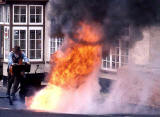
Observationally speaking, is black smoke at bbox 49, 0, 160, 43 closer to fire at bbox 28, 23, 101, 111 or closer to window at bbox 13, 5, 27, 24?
fire at bbox 28, 23, 101, 111

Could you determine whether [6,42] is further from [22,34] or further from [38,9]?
[38,9]

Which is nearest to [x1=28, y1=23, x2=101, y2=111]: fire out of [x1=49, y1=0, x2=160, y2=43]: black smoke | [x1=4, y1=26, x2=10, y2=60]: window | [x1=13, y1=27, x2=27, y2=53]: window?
[x1=49, y1=0, x2=160, y2=43]: black smoke

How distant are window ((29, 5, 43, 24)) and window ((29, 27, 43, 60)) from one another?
Result: 0.93ft

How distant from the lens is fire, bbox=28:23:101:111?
11.7 m

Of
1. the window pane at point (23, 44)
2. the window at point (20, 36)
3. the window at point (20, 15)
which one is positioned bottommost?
the window pane at point (23, 44)

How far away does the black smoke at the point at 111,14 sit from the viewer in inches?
444

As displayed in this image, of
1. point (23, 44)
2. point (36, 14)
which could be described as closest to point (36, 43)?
point (23, 44)

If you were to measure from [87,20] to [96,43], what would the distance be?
0.62 meters

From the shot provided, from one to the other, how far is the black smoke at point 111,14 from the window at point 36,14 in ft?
25.5

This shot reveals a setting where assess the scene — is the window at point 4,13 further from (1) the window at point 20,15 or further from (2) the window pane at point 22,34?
(2) the window pane at point 22,34

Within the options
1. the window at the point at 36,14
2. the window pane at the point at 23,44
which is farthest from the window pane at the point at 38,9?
the window pane at the point at 23,44

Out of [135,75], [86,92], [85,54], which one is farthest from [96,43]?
[135,75]

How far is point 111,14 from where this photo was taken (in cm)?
1138

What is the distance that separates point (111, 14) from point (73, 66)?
1598mm
